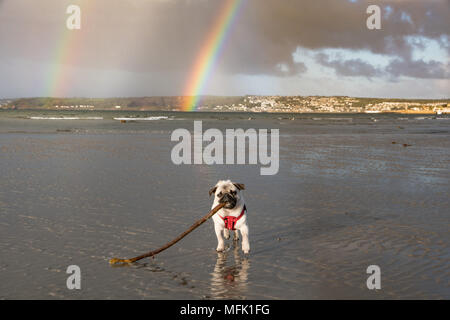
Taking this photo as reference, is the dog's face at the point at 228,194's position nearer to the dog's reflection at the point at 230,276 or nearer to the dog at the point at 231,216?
the dog at the point at 231,216

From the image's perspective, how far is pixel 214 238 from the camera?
963 cm

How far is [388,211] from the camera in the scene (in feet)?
40.1

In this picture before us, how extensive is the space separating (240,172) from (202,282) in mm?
12503

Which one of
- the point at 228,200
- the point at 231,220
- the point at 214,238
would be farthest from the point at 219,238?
the point at 214,238

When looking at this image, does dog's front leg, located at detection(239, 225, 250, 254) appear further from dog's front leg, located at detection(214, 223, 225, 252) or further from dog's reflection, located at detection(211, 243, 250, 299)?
dog's front leg, located at detection(214, 223, 225, 252)

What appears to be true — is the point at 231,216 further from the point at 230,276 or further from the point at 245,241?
the point at 230,276

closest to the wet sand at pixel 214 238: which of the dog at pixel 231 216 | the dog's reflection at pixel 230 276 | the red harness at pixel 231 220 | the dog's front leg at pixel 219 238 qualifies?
the dog's reflection at pixel 230 276

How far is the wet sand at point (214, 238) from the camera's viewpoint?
695cm

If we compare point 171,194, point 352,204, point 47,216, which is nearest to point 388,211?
Answer: point 352,204

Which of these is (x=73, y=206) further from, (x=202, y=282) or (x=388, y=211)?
(x=388, y=211)

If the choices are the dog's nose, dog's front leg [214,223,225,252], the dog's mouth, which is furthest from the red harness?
the dog's nose

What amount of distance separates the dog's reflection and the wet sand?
0.09 feet

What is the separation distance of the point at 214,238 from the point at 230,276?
2262 mm

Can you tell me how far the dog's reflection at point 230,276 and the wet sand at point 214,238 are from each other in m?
0.03
